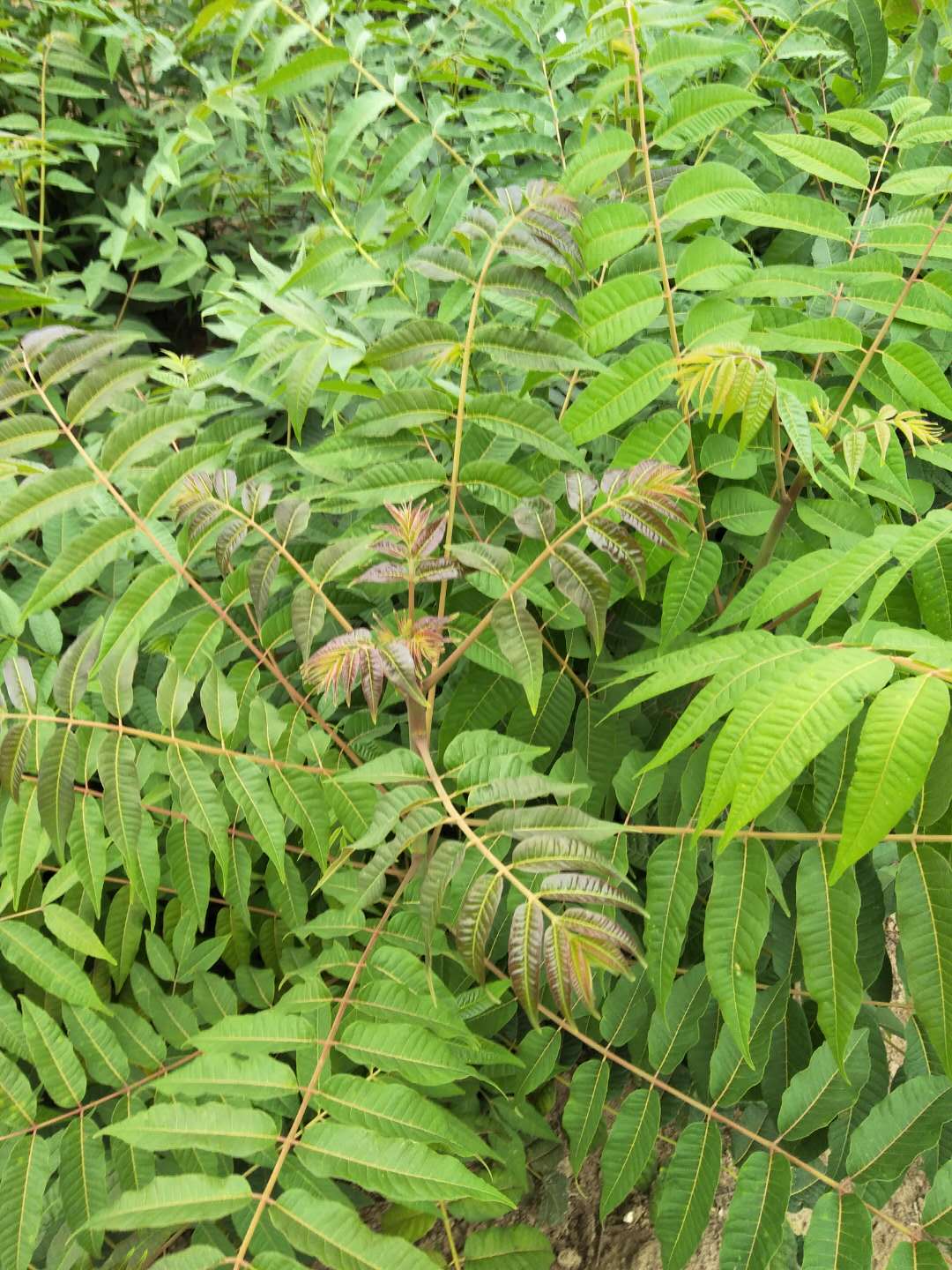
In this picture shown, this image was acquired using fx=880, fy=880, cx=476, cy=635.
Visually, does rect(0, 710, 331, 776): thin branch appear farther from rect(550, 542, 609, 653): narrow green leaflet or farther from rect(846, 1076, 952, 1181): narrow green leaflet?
rect(846, 1076, 952, 1181): narrow green leaflet

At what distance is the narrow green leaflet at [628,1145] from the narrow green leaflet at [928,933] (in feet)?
1.48

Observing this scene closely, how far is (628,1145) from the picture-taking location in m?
1.20

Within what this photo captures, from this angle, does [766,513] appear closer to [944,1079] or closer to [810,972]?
[810,972]

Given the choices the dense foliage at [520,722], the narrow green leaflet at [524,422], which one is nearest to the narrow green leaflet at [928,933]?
the dense foliage at [520,722]

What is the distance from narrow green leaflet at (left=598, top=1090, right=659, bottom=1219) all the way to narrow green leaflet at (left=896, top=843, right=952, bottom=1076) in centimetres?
45

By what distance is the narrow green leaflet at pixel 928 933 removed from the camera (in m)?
0.90

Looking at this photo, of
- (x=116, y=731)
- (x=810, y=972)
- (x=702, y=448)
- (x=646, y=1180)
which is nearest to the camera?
(x=810, y=972)

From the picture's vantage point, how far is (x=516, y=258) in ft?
4.01

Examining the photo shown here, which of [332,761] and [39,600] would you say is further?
[332,761]

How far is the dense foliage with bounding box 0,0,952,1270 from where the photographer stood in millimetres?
942

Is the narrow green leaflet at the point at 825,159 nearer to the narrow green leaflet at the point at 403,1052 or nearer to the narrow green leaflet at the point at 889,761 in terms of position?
the narrow green leaflet at the point at 889,761

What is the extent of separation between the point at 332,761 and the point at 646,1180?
111cm

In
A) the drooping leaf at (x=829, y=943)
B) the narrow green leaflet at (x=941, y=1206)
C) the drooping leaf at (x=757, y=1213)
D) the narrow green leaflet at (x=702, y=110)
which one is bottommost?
the drooping leaf at (x=757, y=1213)

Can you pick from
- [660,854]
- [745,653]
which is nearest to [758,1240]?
[660,854]
